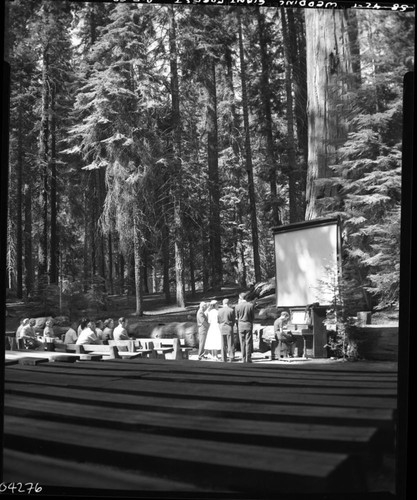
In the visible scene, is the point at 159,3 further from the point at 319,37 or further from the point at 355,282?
the point at 355,282

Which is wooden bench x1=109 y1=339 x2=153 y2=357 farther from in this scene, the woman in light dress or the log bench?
the woman in light dress

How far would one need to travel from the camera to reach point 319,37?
421 cm

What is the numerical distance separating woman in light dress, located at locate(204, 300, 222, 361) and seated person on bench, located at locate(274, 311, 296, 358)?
0.50 metres

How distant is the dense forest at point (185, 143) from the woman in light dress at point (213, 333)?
0.37 metres

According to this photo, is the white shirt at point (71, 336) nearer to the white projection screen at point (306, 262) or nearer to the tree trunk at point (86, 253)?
the tree trunk at point (86, 253)

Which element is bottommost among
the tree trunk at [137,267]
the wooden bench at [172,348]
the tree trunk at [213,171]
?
the wooden bench at [172,348]

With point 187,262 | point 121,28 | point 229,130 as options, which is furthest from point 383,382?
point 121,28

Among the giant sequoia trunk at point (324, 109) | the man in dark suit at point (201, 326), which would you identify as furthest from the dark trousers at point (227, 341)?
the giant sequoia trunk at point (324, 109)

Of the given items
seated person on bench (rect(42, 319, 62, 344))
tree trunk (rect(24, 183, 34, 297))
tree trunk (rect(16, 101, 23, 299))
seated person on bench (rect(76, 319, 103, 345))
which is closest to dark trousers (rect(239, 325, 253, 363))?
seated person on bench (rect(76, 319, 103, 345))

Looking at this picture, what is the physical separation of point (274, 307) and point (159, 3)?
2471 mm

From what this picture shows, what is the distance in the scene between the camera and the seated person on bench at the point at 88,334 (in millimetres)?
3793

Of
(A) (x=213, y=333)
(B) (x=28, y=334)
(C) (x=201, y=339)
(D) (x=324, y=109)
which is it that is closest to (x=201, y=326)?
(C) (x=201, y=339)

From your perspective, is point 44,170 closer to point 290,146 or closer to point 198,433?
point 290,146

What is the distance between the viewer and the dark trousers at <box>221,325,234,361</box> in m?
4.29
